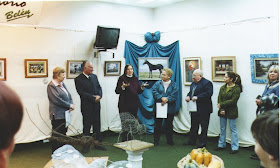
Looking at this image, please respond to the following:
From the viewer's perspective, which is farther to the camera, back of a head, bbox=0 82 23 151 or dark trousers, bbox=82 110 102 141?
dark trousers, bbox=82 110 102 141

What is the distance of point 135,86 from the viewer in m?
6.17

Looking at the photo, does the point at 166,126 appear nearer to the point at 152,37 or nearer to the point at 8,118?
the point at 152,37

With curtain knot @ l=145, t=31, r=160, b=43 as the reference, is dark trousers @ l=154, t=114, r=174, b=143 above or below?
below

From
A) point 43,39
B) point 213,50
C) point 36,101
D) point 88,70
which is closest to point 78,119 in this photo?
point 36,101

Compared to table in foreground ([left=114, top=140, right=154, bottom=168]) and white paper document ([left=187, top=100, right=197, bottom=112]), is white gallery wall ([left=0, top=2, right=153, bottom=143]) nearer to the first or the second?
white paper document ([left=187, top=100, right=197, bottom=112])

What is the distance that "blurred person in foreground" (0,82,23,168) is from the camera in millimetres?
678

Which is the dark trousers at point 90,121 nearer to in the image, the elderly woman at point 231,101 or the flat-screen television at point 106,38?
the flat-screen television at point 106,38

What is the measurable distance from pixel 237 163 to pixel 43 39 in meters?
4.49

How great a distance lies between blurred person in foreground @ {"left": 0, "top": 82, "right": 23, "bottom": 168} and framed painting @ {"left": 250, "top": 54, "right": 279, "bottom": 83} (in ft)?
17.9

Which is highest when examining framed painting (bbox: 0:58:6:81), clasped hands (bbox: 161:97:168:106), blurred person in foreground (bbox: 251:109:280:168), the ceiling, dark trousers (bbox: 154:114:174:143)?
the ceiling

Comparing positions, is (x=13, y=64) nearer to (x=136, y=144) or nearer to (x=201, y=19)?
(x=136, y=144)

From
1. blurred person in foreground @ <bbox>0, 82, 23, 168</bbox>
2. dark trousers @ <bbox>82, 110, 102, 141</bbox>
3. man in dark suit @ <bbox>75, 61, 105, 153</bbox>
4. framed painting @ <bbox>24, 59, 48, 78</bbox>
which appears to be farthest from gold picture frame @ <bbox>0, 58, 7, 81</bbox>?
blurred person in foreground @ <bbox>0, 82, 23, 168</bbox>

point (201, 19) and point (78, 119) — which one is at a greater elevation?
point (201, 19)

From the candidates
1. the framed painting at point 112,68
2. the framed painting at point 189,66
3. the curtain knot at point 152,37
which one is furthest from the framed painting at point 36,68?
the framed painting at point 189,66
